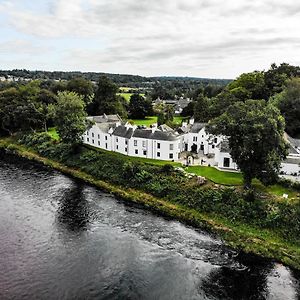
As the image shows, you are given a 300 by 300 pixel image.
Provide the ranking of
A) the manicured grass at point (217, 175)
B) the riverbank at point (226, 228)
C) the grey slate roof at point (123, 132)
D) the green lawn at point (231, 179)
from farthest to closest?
the grey slate roof at point (123, 132) < the manicured grass at point (217, 175) < the green lawn at point (231, 179) < the riverbank at point (226, 228)

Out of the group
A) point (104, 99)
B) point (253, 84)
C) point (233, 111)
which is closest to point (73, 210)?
point (233, 111)

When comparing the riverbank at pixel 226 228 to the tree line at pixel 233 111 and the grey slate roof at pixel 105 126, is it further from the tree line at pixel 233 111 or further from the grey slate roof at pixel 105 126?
the grey slate roof at pixel 105 126

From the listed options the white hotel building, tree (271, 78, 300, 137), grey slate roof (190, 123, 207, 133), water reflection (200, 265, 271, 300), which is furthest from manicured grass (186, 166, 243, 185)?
tree (271, 78, 300, 137)

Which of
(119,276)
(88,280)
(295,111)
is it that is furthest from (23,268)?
(295,111)

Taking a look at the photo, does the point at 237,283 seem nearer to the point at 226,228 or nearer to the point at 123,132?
the point at 226,228

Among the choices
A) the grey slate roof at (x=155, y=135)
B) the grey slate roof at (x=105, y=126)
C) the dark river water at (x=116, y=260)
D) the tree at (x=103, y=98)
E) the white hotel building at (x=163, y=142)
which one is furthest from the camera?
the tree at (x=103, y=98)

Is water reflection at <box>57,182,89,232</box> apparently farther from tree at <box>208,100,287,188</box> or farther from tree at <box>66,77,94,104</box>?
tree at <box>66,77,94,104</box>

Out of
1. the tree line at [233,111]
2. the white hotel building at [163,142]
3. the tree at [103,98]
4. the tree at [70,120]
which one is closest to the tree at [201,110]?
the tree line at [233,111]
